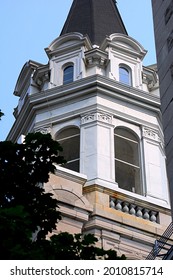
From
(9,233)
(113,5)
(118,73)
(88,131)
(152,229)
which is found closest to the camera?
(9,233)

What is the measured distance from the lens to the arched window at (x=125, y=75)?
1381 inches

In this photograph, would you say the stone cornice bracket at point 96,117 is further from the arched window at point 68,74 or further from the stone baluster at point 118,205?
the stone baluster at point 118,205

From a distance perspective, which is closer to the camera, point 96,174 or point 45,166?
point 45,166

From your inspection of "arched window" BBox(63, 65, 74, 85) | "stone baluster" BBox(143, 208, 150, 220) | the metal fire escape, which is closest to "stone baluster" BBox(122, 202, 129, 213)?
"stone baluster" BBox(143, 208, 150, 220)

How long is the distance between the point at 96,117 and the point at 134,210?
15.5ft

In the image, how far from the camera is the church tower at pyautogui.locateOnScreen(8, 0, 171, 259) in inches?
1048

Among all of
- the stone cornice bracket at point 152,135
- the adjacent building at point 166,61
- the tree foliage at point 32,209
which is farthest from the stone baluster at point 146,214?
the tree foliage at point 32,209

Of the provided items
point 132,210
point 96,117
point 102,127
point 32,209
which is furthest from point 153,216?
point 32,209

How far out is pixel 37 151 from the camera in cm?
1691

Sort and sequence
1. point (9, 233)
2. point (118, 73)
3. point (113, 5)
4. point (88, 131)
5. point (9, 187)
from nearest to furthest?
point (9, 233), point (9, 187), point (88, 131), point (118, 73), point (113, 5)

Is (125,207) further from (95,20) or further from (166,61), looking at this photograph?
(95,20)

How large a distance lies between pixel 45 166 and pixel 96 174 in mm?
12057
